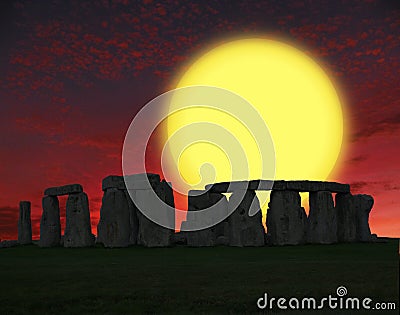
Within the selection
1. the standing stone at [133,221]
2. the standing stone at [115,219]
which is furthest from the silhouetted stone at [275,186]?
the standing stone at [115,219]

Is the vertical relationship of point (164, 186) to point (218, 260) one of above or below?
above

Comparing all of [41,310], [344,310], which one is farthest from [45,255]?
[344,310]

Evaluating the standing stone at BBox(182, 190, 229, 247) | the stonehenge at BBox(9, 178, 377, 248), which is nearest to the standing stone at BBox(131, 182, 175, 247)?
the stonehenge at BBox(9, 178, 377, 248)

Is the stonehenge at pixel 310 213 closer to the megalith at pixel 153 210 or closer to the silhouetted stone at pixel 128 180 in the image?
the megalith at pixel 153 210

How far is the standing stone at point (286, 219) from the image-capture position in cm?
2811

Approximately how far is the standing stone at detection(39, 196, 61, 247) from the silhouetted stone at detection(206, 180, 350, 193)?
7.80 meters

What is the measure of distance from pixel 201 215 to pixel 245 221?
226 centimetres

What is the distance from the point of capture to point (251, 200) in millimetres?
27922

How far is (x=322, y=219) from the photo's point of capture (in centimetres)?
2914

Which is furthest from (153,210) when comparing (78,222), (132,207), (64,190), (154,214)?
(64,190)

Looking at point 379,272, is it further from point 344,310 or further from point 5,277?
point 5,277

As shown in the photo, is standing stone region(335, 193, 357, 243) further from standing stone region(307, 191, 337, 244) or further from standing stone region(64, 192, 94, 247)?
standing stone region(64, 192, 94, 247)

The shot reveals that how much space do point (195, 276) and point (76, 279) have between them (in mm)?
2759

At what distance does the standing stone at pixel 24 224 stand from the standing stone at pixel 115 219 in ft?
21.9
